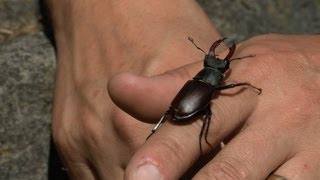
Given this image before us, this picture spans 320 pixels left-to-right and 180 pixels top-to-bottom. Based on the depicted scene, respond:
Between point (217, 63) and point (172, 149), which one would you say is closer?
point (172, 149)

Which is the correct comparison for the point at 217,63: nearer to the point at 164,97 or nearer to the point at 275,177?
the point at 164,97

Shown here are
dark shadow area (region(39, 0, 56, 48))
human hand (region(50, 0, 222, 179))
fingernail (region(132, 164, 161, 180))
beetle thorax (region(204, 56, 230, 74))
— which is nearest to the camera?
fingernail (region(132, 164, 161, 180))

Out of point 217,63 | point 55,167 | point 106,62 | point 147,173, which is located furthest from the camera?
point 55,167

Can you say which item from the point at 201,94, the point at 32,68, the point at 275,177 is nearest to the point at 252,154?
the point at 275,177

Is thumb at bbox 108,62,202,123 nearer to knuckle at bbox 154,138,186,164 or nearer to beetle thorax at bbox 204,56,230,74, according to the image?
beetle thorax at bbox 204,56,230,74

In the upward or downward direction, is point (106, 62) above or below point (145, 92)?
below

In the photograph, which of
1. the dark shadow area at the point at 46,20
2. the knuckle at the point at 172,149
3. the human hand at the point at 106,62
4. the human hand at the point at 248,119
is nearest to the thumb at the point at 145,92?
Answer: the human hand at the point at 248,119

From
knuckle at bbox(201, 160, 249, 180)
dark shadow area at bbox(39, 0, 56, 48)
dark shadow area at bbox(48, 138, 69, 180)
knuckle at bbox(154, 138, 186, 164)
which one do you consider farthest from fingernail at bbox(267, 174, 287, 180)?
dark shadow area at bbox(39, 0, 56, 48)

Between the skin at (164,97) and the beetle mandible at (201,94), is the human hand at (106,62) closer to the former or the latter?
the skin at (164,97)
